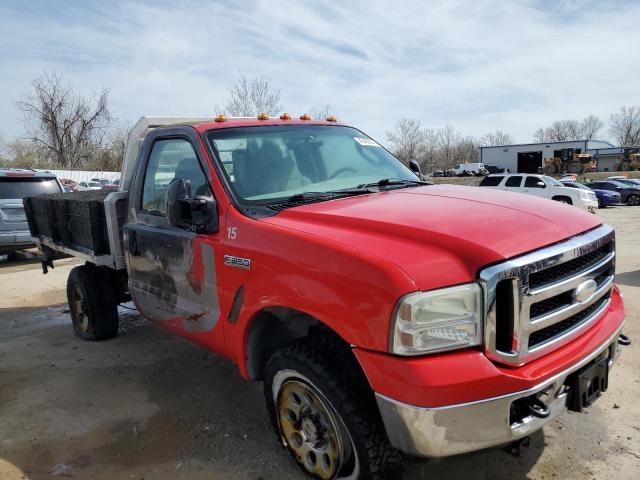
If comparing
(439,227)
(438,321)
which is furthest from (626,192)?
(438,321)

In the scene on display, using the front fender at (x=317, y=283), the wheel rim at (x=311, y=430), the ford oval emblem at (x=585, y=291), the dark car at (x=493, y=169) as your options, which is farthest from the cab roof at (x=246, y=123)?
the dark car at (x=493, y=169)

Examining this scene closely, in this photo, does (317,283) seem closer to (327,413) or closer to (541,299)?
(327,413)

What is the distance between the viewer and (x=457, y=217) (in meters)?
2.54

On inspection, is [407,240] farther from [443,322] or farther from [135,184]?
[135,184]

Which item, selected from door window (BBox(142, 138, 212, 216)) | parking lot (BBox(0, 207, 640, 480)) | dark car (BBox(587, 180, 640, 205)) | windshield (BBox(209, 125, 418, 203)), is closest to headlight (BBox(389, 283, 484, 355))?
parking lot (BBox(0, 207, 640, 480))

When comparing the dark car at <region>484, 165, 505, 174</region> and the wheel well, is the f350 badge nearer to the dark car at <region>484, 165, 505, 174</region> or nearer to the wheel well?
the wheel well

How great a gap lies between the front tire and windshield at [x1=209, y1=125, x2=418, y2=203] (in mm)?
1036

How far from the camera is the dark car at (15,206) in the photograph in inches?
384

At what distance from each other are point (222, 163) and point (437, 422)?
2.05m

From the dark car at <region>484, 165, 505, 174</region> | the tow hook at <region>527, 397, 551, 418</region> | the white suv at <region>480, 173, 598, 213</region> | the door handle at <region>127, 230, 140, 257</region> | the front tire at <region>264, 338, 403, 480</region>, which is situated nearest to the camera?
the tow hook at <region>527, 397, 551, 418</region>

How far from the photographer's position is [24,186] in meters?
10.2

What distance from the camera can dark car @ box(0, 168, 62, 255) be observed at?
32.0 feet

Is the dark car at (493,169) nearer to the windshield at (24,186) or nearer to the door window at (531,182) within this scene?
the door window at (531,182)

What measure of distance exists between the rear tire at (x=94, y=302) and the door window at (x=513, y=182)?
57.4 ft
